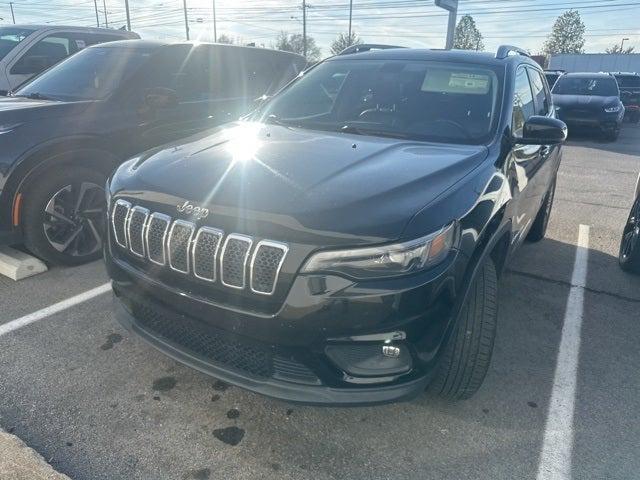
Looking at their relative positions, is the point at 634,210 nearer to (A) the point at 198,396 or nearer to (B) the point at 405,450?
(B) the point at 405,450

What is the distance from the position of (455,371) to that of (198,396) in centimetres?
127

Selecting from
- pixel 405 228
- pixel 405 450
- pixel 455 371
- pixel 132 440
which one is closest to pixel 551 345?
pixel 455 371

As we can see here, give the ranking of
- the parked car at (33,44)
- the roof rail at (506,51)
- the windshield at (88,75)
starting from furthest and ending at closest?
the parked car at (33,44), the windshield at (88,75), the roof rail at (506,51)

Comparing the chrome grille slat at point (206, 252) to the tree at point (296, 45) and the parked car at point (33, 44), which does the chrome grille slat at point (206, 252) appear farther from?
the tree at point (296, 45)

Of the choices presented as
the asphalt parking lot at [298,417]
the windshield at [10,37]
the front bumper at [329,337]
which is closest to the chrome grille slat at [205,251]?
the front bumper at [329,337]

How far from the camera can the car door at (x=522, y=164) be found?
120 inches

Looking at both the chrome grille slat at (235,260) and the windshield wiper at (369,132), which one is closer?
the chrome grille slat at (235,260)

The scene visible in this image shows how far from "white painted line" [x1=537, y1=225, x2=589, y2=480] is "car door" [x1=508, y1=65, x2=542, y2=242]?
0.68m

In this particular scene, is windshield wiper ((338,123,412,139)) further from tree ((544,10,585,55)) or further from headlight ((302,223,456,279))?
tree ((544,10,585,55))

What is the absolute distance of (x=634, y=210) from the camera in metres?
4.41

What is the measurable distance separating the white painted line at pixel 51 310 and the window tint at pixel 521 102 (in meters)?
3.06

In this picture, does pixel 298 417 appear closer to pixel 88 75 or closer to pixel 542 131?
pixel 542 131

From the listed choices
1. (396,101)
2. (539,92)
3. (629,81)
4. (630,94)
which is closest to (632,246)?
(539,92)

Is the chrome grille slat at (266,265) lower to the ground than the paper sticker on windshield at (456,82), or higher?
lower
